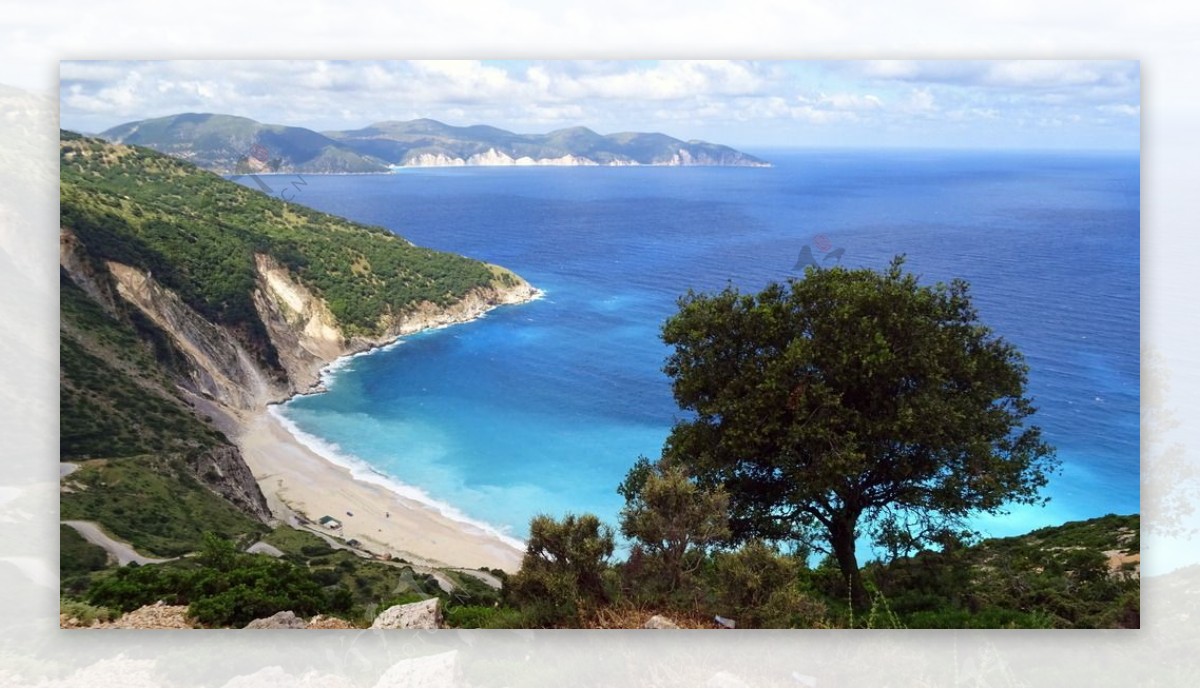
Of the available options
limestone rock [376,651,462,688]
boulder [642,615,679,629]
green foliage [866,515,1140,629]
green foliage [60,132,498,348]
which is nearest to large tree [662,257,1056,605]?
green foliage [866,515,1140,629]

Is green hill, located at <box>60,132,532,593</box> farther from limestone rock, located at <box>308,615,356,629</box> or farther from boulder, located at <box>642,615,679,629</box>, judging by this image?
boulder, located at <box>642,615,679,629</box>

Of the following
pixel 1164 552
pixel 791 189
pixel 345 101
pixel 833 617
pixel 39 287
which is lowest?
pixel 833 617

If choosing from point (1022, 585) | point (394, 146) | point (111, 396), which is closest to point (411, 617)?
point (111, 396)

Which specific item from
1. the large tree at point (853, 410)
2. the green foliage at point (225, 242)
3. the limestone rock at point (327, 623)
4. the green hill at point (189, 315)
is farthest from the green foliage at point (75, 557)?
the large tree at point (853, 410)

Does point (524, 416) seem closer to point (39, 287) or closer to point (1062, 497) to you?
point (39, 287)

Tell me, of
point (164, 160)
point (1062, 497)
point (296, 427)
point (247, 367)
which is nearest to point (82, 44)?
point (164, 160)

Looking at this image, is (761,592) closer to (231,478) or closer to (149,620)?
(149,620)

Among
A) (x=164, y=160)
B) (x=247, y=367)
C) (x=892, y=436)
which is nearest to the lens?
(x=892, y=436)
